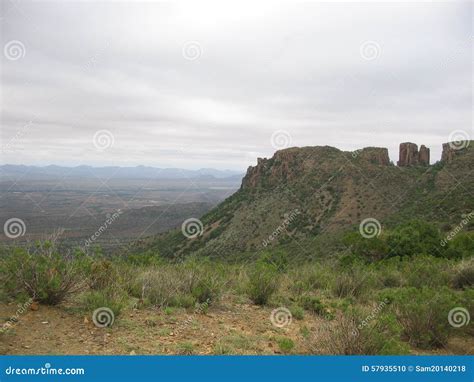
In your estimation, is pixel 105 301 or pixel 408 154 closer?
pixel 105 301

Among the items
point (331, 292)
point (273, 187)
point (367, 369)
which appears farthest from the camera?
point (273, 187)

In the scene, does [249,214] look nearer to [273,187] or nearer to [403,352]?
[273,187]

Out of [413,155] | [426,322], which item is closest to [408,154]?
[413,155]

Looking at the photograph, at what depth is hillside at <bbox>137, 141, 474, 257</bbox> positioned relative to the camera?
3953 centimetres

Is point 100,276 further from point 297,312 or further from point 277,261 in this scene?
point 277,261

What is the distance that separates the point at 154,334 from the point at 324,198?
48.7 metres

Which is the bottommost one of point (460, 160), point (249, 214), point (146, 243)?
point (146, 243)

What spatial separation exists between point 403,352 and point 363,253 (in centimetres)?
1251

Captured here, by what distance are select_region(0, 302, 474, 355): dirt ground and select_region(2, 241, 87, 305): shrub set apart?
0.24 meters

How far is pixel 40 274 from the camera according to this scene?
5445 mm

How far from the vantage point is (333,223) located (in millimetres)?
44469

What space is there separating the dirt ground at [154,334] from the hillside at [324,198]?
25.4 m

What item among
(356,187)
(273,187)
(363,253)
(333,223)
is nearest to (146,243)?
(273,187)

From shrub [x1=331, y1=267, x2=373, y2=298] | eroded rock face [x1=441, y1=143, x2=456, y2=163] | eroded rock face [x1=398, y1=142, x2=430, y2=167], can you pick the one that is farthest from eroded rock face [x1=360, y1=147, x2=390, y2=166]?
shrub [x1=331, y1=267, x2=373, y2=298]
